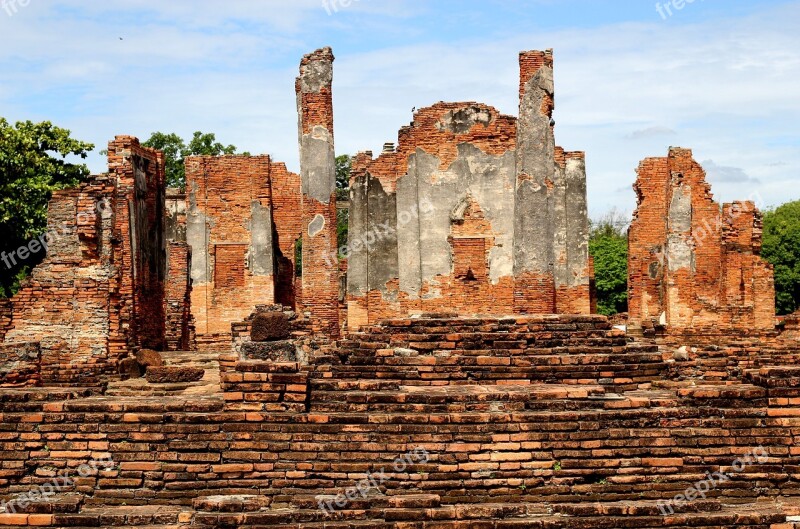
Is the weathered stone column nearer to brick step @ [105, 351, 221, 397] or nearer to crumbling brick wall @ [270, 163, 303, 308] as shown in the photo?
crumbling brick wall @ [270, 163, 303, 308]

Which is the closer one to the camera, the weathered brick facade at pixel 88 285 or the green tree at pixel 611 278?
the weathered brick facade at pixel 88 285

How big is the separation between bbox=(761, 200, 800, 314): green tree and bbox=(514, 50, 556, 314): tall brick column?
23.4m

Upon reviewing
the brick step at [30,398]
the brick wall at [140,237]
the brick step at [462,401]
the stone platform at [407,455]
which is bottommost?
the stone platform at [407,455]

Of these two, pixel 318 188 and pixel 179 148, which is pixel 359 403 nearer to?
pixel 318 188

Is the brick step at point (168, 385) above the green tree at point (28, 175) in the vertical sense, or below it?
below

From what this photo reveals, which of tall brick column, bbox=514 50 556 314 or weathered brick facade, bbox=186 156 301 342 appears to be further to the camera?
weathered brick facade, bbox=186 156 301 342

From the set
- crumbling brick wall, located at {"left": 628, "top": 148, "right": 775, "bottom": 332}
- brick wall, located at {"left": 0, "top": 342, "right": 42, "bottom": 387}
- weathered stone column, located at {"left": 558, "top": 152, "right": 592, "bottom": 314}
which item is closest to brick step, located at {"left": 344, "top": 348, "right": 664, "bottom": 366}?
brick wall, located at {"left": 0, "top": 342, "right": 42, "bottom": 387}

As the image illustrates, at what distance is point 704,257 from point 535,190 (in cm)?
741

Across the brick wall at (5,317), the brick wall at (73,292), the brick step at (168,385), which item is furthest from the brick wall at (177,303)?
the brick step at (168,385)

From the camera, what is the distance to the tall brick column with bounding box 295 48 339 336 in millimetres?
18469

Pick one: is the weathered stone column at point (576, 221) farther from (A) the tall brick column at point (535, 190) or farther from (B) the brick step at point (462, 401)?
(B) the brick step at point (462, 401)

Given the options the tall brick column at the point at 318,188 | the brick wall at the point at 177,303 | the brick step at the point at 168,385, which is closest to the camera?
the brick step at the point at 168,385

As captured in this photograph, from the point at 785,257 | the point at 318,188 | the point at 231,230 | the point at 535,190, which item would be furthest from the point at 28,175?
the point at 785,257

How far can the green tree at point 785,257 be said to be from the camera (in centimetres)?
3772
